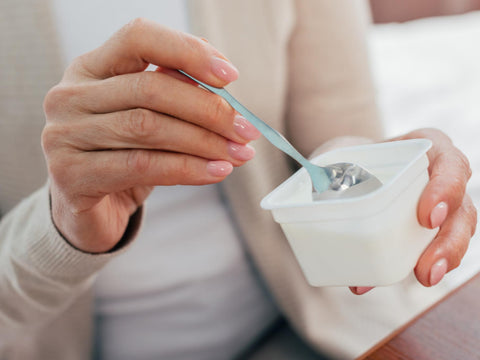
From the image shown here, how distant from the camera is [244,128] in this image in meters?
→ 0.22

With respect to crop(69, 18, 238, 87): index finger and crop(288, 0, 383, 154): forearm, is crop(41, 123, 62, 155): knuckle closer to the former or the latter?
crop(69, 18, 238, 87): index finger

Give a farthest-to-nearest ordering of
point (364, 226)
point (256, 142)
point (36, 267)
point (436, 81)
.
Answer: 1. point (436, 81)
2. point (256, 142)
3. point (36, 267)
4. point (364, 226)

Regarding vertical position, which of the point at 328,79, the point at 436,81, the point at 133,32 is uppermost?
the point at 133,32

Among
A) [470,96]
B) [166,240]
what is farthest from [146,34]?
[470,96]

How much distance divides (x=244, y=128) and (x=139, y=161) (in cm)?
5

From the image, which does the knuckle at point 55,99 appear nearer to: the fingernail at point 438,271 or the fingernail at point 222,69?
the fingernail at point 222,69

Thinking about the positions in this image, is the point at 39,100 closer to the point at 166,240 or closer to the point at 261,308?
the point at 166,240

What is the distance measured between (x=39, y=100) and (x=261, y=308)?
28 centimetres

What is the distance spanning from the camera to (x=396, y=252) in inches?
7.4

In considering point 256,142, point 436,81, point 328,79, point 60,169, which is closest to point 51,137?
point 60,169

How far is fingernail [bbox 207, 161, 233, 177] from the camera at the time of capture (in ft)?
0.73

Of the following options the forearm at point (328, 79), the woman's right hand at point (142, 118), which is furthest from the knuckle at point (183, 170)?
the forearm at point (328, 79)

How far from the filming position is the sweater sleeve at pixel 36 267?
31cm

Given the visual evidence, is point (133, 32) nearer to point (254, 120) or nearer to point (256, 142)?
point (254, 120)
